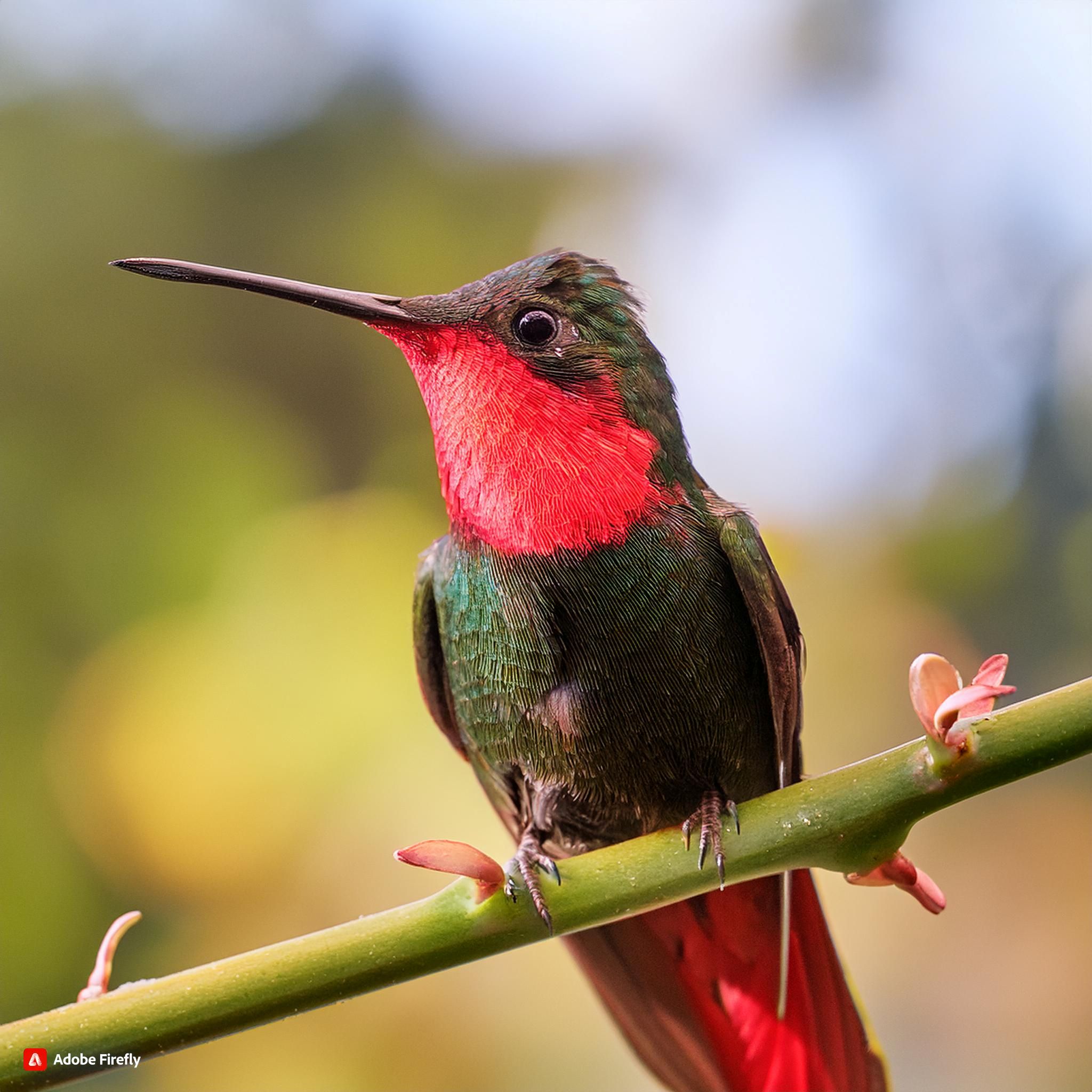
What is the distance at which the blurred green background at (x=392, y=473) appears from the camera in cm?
128

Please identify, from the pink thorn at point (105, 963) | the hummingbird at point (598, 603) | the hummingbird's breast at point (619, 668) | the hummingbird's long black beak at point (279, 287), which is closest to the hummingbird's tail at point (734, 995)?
the hummingbird at point (598, 603)

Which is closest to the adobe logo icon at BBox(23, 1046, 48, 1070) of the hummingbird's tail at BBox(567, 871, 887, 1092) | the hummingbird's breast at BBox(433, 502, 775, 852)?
the hummingbird's breast at BBox(433, 502, 775, 852)

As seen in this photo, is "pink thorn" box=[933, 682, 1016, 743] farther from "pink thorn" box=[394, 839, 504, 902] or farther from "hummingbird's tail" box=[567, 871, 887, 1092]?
"hummingbird's tail" box=[567, 871, 887, 1092]

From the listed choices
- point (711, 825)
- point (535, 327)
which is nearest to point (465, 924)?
point (711, 825)

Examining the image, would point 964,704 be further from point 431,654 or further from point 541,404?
point 431,654

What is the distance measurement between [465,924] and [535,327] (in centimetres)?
39

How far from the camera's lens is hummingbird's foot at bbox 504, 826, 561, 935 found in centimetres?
56

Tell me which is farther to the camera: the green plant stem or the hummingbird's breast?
the hummingbird's breast

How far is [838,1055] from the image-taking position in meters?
0.80

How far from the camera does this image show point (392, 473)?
1.46 meters

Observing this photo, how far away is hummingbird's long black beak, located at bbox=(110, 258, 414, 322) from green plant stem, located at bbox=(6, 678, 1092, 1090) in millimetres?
344

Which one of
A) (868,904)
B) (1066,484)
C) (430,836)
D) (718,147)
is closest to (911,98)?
(718,147)

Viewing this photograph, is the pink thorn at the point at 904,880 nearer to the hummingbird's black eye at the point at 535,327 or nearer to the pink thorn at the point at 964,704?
the pink thorn at the point at 964,704

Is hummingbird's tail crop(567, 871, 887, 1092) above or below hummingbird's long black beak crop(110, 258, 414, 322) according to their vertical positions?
below
